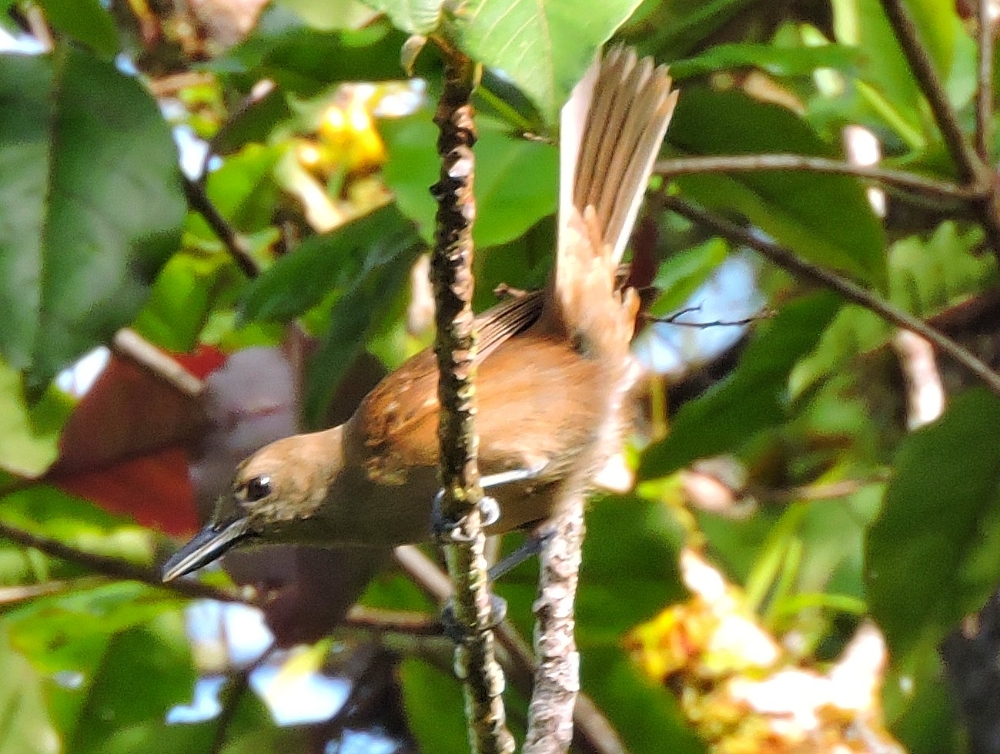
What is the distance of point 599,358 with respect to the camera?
1.46 m

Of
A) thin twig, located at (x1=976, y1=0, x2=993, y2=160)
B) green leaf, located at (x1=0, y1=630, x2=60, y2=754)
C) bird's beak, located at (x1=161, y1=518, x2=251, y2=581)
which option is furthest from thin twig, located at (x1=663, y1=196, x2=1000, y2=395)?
green leaf, located at (x1=0, y1=630, x2=60, y2=754)

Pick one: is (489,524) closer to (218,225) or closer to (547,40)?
(547,40)

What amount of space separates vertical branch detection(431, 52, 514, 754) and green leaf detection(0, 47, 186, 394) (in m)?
0.59

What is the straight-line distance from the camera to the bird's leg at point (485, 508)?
862 millimetres

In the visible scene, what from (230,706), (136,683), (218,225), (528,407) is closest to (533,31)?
(528,407)

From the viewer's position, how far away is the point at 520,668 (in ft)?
5.19

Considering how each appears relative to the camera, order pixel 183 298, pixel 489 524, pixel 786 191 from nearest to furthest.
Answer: pixel 489 524
pixel 786 191
pixel 183 298

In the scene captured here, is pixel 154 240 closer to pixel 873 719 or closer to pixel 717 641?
pixel 717 641

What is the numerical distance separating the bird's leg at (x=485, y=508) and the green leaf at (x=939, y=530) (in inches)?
24.2

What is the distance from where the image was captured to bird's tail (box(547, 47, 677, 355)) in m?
1.38

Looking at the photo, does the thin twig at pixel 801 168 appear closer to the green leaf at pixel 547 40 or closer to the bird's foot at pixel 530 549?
the bird's foot at pixel 530 549

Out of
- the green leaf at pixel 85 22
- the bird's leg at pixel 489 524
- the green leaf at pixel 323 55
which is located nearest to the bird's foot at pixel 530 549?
the bird's leg at pixel 489 524

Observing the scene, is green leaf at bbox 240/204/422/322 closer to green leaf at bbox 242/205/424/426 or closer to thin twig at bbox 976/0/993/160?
green leaf at bbox 242/205/424/426

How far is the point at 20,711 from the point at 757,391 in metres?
1.15
